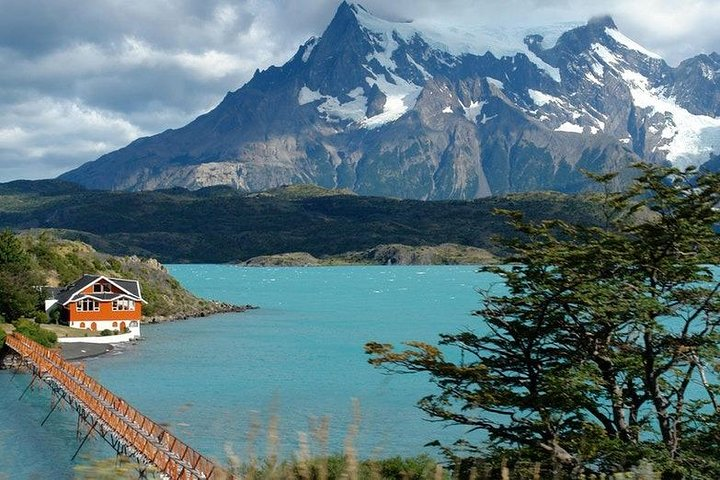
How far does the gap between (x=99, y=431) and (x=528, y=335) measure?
27396mm

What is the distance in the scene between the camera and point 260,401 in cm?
5256

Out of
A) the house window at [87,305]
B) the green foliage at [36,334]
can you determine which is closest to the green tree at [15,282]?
the house window at [87,305]

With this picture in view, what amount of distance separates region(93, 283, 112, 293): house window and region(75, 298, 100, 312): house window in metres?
1.21

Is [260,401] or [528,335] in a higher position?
[528,335]

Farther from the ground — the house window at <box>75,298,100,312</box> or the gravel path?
the house window at <box>75,298,100,312</box>

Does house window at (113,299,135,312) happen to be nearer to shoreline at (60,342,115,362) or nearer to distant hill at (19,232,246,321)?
shoreline at (60,342,115,362)

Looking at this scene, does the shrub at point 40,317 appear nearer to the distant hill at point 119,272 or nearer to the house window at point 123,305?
the house window at point 123,305

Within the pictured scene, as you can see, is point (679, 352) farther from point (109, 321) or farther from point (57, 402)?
point (109, 321)

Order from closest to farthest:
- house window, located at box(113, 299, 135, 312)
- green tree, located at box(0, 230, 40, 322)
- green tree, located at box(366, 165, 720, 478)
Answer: green tree, located at box(366, 165, 720, 478) → green tree, located at box(0, 230, 40, 322) → house window, located at box(113, 299, 135, 312)

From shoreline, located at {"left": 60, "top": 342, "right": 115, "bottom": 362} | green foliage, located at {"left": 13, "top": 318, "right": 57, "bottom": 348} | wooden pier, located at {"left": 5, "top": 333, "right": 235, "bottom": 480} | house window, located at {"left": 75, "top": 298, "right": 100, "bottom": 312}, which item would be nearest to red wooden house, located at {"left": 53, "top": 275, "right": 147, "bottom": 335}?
house window, located at {"left": 75, "top": 298, "right": 100, "bottom": 312}

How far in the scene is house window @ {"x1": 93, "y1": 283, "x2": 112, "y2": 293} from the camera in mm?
78250

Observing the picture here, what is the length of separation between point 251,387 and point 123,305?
2854 cm

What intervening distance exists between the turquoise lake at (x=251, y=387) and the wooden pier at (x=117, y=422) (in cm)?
129

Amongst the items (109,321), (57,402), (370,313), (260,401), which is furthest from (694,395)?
(370,313)
